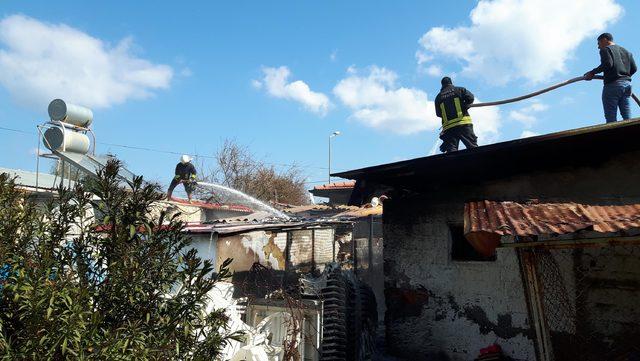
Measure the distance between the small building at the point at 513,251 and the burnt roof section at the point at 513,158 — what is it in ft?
0.05

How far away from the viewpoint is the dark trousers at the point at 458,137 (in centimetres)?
831

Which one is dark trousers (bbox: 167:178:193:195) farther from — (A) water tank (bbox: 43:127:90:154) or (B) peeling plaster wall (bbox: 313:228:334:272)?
(B) peeling plaster wall (bbox: 313:228:334:272)

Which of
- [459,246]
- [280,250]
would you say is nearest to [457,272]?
[459,246]

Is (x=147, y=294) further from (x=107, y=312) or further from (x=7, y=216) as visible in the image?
(x=7, y=216)

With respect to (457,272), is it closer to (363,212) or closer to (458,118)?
(458,118)

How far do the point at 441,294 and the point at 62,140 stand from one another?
36.3ft

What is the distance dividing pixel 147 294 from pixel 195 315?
1.25ft

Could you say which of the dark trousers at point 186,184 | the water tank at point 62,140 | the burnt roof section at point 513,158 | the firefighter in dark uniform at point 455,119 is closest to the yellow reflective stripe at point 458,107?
the firefighter in dark uniform at point 455,119

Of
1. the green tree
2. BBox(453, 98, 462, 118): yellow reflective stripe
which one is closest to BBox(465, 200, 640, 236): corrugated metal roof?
the green tree

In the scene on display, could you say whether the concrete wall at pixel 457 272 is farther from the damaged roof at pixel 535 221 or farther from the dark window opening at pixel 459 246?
the damaged roof at pixel 535 221

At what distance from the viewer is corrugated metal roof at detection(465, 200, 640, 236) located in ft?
12.9

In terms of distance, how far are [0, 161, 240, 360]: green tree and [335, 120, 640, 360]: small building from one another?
259 cm

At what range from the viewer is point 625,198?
5672mm

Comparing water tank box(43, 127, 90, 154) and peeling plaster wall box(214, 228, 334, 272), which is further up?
water tank box(43, 127, 90, 154)
